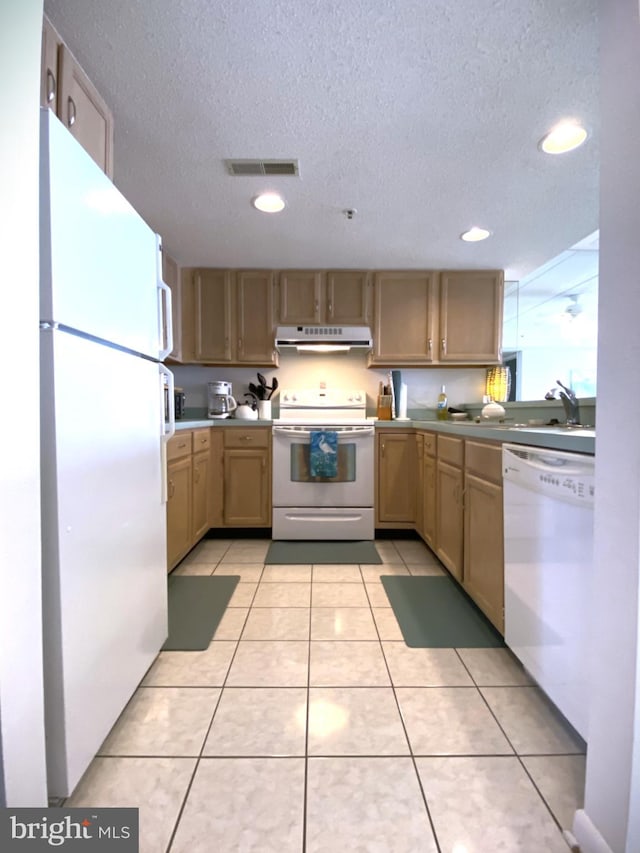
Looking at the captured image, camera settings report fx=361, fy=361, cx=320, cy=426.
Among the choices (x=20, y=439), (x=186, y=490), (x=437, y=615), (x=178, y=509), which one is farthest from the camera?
(x=186, y=490)

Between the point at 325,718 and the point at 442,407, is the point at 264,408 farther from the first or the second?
the point at 325,718

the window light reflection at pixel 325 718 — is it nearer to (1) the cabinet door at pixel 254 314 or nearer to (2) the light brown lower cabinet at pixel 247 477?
(2) the light brown lower cabinet at pixel 247 477

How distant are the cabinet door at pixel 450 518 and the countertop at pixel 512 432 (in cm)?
23

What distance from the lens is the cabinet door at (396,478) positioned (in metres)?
2.73

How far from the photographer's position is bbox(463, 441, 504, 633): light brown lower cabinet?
4.62 feet

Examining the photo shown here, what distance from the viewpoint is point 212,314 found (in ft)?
9.70

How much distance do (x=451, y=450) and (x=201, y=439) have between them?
1597 millimetres

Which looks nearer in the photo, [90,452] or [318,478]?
[90,452]

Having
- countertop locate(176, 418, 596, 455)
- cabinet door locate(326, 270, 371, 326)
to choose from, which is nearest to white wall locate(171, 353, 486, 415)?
cabinet door locate(326, 270, 371, 326)

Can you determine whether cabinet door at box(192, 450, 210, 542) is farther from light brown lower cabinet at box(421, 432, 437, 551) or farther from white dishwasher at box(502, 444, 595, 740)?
white dishwasher at box(502, 444, 595, 740)

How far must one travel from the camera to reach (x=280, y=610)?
173 cm

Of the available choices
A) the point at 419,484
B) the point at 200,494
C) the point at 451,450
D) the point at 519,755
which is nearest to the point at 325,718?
the point at 519,755

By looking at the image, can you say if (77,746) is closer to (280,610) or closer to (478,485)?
(280,610)

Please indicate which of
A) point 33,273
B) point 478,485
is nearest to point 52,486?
point 33,273
